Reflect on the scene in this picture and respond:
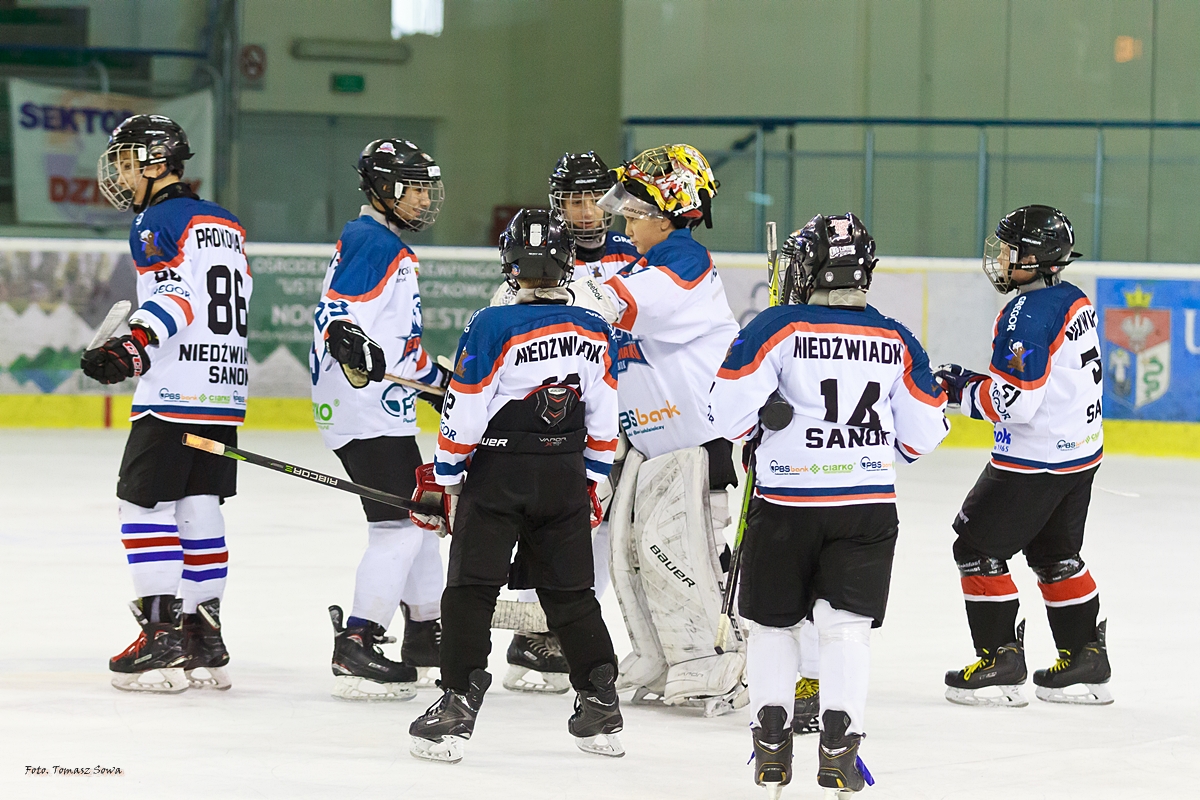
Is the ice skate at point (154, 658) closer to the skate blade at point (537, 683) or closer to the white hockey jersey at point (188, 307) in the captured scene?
the white hockey jersey at point (188, 307)

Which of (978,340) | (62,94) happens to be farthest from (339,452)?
(62,94)

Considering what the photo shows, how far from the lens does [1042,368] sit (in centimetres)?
374

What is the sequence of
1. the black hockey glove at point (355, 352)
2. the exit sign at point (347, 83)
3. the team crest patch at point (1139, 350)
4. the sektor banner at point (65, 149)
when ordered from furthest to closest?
the exit sign at point (347, 83) → the sektor banner at point (65, 149) → the team crest patch at point (1139, 350) → the black hockey glove at point (355, 352)

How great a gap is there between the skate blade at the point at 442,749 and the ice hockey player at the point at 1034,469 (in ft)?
4.45

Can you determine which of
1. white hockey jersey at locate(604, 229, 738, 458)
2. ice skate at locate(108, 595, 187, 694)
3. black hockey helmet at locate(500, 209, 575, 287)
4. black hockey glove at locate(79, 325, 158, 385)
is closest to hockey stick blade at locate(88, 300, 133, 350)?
black hockey glove at locate(79, 325, 158, 385)

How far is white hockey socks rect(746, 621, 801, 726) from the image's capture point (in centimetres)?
291

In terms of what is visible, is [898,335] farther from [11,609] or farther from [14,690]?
[11,609]

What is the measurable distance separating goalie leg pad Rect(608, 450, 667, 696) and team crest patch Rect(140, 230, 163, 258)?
131 cm

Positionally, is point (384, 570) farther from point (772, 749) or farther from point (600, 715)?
point (772, 749)

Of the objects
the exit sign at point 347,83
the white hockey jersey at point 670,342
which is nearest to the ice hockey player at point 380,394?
the white hockey jersey at point 670,342

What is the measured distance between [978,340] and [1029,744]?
6.48m

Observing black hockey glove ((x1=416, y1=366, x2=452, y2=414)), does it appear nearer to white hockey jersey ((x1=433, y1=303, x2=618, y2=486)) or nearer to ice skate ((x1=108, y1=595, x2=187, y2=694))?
white hockey jersey ((x1=433, y1=303, x2=618, y2=486))

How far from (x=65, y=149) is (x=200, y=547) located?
26.5ft

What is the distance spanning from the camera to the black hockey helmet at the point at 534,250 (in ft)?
10.6
